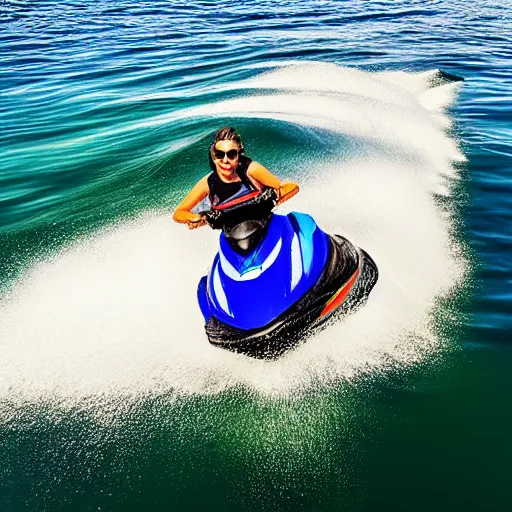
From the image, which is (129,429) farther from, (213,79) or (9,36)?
(9,36)

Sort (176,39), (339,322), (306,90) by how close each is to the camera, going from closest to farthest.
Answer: (339,322) → (306,90) → (176,39)

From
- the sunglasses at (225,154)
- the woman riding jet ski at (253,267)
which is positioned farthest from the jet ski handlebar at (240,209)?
the sunglasses at (225,154)

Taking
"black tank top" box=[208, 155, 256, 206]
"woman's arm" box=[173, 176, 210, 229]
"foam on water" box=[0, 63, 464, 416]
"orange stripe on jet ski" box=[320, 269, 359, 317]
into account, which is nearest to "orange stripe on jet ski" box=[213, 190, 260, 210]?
"black tank top" box=[208, 155, 256, 206]

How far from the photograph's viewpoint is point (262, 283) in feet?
12.0

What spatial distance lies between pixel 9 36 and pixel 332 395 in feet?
61.4

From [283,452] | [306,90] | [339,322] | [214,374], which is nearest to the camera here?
[283,452]

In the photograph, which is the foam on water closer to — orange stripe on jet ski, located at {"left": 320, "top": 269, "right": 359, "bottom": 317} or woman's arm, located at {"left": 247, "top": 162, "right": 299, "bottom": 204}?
orange stripe on jet ski, located at {"left": 320, "top": 269, "right": 359, "bottom": 317}

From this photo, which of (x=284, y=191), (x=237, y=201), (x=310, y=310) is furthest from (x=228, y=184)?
(x=310, y=310)

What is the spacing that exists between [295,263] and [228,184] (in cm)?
77

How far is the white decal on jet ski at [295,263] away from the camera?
3738 millimetres

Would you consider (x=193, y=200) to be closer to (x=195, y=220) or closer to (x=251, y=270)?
(x=195, y=220)

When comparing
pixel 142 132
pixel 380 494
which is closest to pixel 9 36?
pixel 142 132

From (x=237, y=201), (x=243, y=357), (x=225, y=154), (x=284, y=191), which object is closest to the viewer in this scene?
(x=225, y=154)

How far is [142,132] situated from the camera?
8.84m
